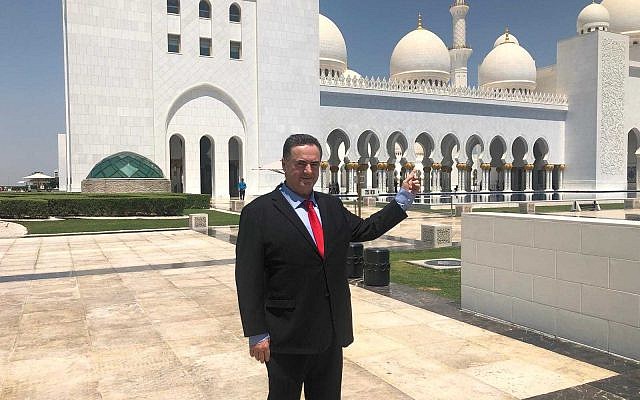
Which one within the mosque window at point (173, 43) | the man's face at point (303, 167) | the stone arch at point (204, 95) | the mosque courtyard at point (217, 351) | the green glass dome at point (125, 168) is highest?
the mosque window at point (173, 43)

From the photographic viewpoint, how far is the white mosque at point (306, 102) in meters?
28.0

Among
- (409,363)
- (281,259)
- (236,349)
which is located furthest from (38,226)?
(281,259)

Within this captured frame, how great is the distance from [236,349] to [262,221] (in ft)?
9.04

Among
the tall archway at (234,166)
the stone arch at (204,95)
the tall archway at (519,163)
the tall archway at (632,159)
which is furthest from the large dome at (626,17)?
the tall archway at (234,166)

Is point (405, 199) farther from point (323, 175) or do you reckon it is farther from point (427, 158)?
point (427, 158)

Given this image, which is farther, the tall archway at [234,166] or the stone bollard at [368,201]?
the tall archway at [234,166]

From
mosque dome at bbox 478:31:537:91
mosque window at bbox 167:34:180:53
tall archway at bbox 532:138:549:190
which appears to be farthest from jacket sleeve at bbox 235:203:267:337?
mosque dome at bbox 478:31:537:91

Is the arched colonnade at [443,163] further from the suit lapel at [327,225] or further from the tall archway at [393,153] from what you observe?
the suit lapel at [327,225]

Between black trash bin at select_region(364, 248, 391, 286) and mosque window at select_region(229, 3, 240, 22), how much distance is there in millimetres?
27771

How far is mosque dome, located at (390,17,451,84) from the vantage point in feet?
133

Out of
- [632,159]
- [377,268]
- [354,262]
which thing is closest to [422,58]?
[632,159]

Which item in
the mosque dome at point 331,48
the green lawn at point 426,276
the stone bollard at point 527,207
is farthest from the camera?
the mosque dome at point 331,48

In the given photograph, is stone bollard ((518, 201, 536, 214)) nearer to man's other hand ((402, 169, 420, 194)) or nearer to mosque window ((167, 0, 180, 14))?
man's other hand ((402, 169, 420, 194))

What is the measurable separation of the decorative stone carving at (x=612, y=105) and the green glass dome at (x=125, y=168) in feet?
108
